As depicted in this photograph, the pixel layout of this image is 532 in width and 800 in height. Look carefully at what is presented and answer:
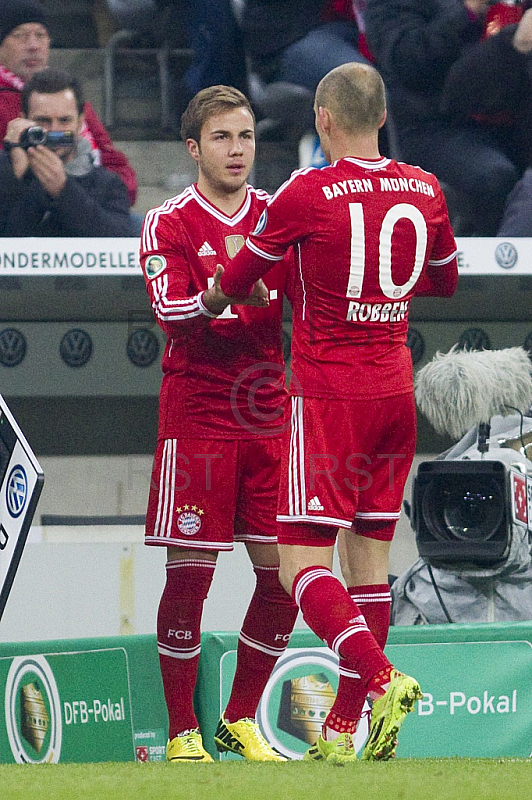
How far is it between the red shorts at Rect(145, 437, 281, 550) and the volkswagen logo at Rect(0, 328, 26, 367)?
4303 millimetres

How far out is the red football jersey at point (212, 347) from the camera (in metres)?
3.19

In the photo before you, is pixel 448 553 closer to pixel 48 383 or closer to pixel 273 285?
pixel 273 285

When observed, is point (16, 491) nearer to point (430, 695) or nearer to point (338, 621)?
point (338, 621)

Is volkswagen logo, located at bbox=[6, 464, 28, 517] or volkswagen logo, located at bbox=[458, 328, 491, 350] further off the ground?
volkswagen logo, located at bbox=[458, 328, 491, 350]

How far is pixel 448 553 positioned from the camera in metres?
4.04

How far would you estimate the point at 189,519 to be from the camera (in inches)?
124

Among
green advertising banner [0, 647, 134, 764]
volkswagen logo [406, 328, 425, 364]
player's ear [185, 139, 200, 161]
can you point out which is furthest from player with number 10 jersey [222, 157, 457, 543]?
volkswagen logo [406, 328, 425, 364]

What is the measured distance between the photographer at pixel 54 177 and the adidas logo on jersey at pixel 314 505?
12.4ft

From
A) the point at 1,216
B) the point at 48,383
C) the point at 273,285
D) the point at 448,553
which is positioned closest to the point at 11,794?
the point at 273,285

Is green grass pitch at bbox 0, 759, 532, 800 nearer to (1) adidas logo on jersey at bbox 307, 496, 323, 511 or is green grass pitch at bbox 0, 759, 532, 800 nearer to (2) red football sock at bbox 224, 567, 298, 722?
(1) adidas logo on jersey at bbox 307, 496, 323, 511

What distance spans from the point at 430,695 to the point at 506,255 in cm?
316

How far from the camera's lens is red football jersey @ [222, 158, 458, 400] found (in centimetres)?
267

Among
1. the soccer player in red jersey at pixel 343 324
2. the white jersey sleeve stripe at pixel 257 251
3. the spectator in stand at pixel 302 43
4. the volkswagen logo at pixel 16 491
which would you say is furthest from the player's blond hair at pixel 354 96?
the spectator in stand at pixel 302 43

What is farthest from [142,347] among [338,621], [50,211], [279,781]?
[279,781]
